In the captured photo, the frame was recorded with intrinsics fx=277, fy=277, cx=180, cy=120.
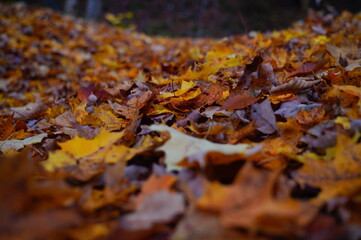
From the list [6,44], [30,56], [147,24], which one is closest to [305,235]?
[30,56]

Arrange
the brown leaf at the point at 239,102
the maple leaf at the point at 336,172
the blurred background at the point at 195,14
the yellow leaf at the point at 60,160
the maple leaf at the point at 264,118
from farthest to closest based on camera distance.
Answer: the blurred background at the point at 195,14 → the brown leaf at the point at 239,102 → the maple leaf at the point at 264,118 → the yellow leaf at the point at 60,160 → the maple leaf at the point at 336,172

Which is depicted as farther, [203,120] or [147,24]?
[147,24]

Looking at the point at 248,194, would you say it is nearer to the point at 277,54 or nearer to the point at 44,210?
the point at 44,210

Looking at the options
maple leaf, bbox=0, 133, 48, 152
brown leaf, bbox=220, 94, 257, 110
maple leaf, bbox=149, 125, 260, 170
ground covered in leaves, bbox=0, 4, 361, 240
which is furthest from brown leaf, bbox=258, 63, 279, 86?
maple leaf, bbox=0, 133, 48, 152

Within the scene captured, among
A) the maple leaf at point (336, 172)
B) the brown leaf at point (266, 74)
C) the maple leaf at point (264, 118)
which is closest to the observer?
the maple leaf at point (336, 172)

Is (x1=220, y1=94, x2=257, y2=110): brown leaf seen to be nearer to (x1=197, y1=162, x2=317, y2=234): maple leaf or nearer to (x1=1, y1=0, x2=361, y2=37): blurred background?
(x1=197, y1=162, x2=317, y2=234): maple leaf

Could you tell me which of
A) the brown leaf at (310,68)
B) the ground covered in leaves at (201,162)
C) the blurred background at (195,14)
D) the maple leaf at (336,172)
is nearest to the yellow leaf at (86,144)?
the ground covered in leaves at (201,162)

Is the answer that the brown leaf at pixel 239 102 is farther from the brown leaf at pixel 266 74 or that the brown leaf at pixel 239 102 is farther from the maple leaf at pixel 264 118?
the brown leaf at pixel 266 74
